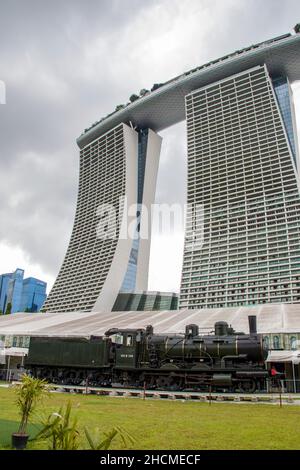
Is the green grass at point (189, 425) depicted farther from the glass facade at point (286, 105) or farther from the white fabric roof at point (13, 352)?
the glass facade at point (286, 105)

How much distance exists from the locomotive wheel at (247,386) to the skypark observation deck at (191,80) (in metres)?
95.6

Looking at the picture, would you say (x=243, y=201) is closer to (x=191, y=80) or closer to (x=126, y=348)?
(x=191, y=80)

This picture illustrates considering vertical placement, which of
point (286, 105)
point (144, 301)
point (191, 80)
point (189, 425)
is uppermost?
point (191, 80)

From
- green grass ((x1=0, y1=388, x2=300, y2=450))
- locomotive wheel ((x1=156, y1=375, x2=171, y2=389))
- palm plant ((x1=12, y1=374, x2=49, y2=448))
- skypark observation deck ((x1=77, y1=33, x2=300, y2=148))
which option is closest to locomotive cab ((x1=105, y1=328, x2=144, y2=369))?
locomotive wheel ((x1=156, y1=375, x2=171, y2=389))

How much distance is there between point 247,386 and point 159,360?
603 centimetres

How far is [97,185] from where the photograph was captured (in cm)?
11969

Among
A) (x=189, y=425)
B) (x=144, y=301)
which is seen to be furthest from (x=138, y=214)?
(x=189, y=425)

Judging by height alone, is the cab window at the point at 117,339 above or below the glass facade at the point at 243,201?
below

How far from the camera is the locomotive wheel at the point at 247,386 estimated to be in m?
23.3

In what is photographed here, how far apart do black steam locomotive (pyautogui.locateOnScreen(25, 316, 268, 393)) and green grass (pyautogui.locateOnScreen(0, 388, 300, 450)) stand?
628 centimetres

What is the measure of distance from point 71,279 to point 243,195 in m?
55.4

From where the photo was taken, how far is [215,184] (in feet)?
309

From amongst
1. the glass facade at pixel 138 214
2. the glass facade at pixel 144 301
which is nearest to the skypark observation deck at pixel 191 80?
the glass facade at pixel 138 214

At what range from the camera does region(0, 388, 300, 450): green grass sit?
9.57 meters
